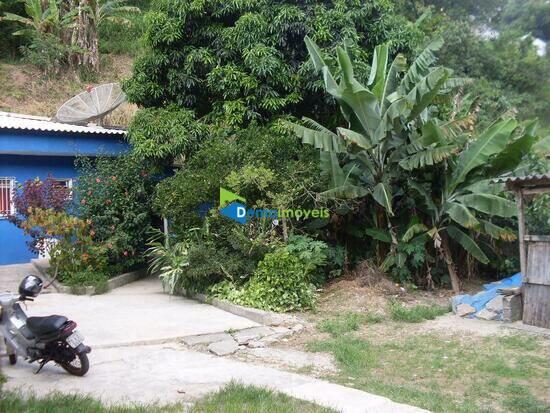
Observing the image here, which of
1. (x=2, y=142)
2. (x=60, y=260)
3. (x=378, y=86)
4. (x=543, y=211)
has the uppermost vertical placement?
(x=378, y=86)

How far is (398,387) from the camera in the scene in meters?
5.56

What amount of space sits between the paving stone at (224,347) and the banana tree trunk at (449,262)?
15.8ft

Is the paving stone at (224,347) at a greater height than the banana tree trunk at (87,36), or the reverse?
the banana tree trunk at (87,36)

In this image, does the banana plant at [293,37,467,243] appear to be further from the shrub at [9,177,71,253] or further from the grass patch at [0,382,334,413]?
the grass patch at [0,382,334,413]

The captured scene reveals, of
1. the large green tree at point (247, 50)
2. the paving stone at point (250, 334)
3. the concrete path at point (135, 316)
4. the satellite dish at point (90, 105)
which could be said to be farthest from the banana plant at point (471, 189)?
the satellite dish at point (90, 105)

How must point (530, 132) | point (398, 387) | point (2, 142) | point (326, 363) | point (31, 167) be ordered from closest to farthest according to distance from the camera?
point (398, 387), point (326, 363), point (530, 132), point (2, 142), point (31, 167)

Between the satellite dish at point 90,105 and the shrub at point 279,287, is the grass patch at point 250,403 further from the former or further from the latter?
the satellite dish at point 90,105

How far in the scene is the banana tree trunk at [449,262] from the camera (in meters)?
10.2

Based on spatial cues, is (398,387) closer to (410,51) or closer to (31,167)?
(410,51)

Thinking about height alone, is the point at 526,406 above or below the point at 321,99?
below

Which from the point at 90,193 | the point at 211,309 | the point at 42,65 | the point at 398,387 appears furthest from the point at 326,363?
the point at 42,65

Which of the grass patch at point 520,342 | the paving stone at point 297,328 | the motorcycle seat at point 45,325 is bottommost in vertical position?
the paving stone at point 297,328

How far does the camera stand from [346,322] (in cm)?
816

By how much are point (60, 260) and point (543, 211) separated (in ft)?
30.3
